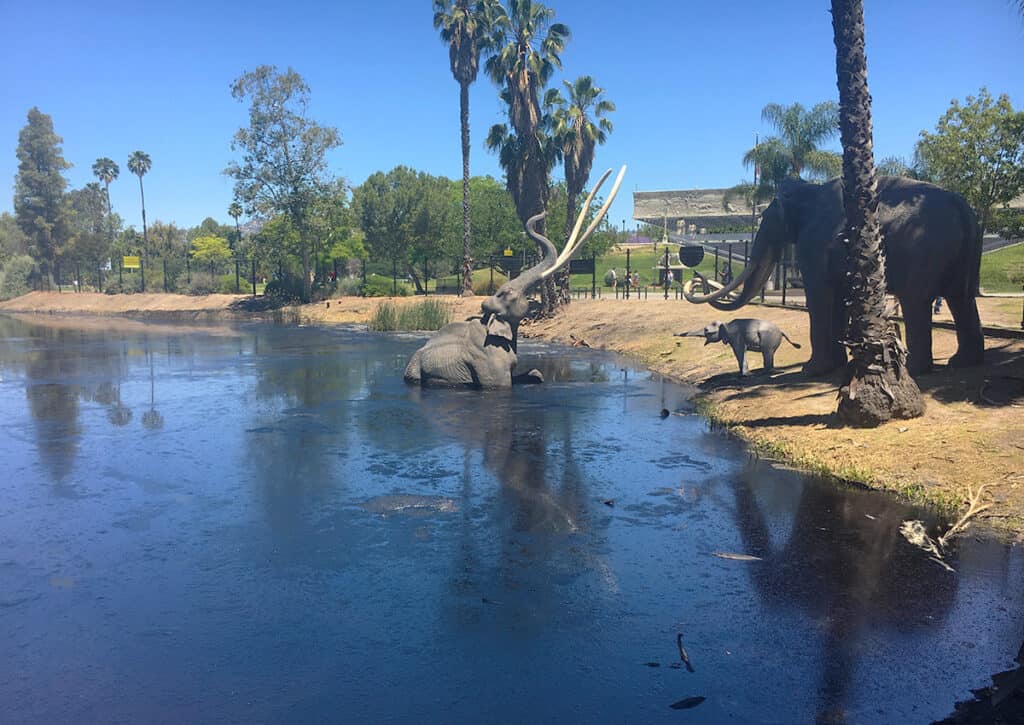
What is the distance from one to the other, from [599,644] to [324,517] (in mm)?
3016

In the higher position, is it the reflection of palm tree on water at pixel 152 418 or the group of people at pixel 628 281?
the group of people at pixel 628 281

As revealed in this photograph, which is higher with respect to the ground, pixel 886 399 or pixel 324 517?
pixel 886 399

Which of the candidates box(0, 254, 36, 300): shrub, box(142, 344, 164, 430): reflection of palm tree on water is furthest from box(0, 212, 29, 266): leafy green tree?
box(142, 344, 164, 430): reflection of palm tree on water

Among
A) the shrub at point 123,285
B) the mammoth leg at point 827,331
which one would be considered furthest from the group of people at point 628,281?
the shrub at point 123,285

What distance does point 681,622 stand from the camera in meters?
4.69

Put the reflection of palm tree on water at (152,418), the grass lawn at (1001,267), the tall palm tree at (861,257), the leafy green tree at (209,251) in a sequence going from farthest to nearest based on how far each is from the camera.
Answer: the leafy green tree at (209,251) < the grass lawn at (1001,267) < the reflection of palm tree on water at (152,418) < the tall palm tree at (861,257)

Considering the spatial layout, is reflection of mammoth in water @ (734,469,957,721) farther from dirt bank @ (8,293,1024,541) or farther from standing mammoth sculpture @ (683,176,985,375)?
standing mammoth sculpture @ (683,176,985,375)

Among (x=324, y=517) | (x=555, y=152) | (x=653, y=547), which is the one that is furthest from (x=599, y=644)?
(x=555, y=152)

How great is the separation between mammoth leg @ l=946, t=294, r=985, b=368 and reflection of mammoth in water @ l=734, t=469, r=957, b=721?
4471 mm

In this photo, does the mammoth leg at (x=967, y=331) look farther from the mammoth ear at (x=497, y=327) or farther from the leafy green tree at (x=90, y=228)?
the leafy green tree at (x=90, y=228)

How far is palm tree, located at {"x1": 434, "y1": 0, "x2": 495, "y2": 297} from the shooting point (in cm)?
3722

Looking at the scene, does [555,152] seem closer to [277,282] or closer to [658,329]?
[658,329]

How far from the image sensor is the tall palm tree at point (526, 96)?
31.2 meters

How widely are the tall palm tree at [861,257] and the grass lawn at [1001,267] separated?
83.4 ft
